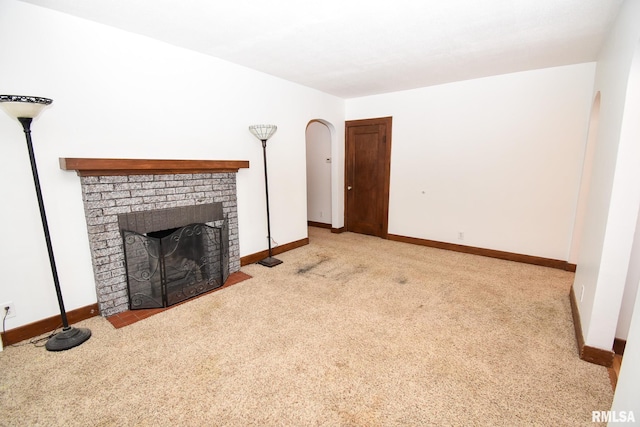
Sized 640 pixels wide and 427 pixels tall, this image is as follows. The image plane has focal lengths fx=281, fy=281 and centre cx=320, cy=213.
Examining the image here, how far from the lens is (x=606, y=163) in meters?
2.08

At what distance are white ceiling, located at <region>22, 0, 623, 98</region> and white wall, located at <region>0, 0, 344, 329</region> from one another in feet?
0.62

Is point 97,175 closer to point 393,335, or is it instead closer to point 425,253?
point 393,335

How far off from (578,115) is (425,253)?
2.56m

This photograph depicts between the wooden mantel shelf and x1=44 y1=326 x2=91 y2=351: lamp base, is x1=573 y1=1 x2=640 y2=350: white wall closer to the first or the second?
the wooden mantel shelf

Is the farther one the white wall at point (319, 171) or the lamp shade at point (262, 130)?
the white wall at point (319, 171)

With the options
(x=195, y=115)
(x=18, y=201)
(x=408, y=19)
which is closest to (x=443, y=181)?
(x=408, y=19)

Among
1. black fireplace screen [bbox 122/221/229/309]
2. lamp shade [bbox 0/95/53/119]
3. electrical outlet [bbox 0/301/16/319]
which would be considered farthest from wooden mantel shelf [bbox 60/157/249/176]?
electrical outlet [bbox 0/301/16/319]

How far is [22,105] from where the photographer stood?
5.89 ft

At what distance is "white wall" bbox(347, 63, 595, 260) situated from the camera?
11.6 ft

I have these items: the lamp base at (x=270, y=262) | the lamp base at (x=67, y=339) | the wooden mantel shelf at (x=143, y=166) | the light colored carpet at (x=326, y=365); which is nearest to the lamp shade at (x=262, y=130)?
the wooden mantel shelf at (x=143, y=166)

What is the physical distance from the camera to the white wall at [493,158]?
3.54 metres

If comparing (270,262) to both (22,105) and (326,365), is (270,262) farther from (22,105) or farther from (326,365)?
(22,105)

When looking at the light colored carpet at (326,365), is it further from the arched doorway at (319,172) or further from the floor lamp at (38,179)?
the arched doorway at (319,172)

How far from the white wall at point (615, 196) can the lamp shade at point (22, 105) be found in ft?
12.2
